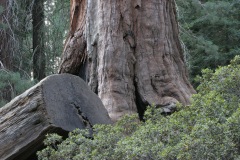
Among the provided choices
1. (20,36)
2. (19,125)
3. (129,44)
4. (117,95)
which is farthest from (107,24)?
(20,36)

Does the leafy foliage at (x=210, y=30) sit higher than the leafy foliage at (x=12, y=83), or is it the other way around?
the leafy foliage at (x=210, y=30)

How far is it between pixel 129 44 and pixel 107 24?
1.31ft

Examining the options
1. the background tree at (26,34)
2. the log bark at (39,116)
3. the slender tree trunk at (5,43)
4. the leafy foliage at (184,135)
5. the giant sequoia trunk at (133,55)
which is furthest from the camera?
the slender tree trunk at (5,43)

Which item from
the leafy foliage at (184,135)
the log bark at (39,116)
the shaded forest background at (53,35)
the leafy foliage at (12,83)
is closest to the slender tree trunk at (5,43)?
the shaded forest background at (53,35)

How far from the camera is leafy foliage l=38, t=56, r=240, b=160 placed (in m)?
3.50

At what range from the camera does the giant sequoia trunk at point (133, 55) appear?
22.0 ft

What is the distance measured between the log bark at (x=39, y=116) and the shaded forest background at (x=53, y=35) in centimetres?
648

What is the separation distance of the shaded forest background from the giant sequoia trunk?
4967 mm

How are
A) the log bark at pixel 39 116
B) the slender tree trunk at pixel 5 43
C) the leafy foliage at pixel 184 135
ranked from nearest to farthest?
the leafy foliage at pixel 184 135 → the log bark at pixel 39 116 → the slender tree trunk at pixel 5 43

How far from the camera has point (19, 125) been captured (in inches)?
201

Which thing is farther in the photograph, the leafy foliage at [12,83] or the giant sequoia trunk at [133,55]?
the leafy foliage at [12,83]

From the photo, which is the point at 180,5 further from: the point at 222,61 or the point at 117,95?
the point at 117,95

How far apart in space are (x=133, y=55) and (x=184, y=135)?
10.8 feet

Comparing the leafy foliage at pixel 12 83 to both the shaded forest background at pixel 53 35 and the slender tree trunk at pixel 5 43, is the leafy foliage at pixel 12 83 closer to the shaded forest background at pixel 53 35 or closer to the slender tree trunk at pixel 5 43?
the shaded forest background at pixel 53 35
